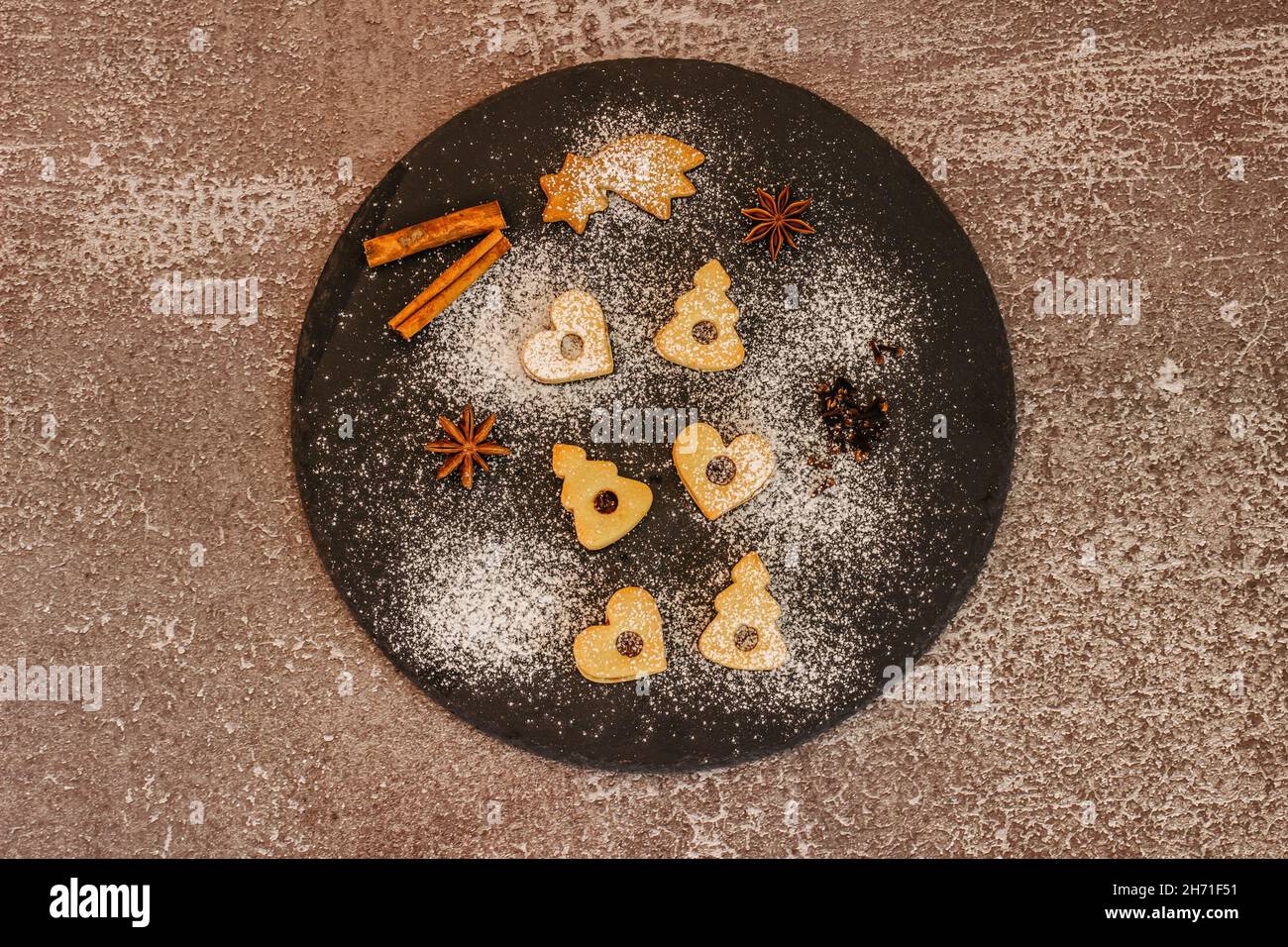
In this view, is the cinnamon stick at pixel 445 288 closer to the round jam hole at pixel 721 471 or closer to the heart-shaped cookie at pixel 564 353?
the heart-shaped cookie at pixel 564 353

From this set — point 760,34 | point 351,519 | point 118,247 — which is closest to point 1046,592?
point 760,34

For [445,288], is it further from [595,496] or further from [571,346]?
[595,496]

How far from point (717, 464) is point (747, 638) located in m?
0.31

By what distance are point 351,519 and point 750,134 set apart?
963 mm

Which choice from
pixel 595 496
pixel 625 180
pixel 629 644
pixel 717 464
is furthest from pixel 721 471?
pixel 625 180

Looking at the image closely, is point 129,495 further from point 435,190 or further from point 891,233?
point 891,233

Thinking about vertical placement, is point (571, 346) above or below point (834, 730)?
above

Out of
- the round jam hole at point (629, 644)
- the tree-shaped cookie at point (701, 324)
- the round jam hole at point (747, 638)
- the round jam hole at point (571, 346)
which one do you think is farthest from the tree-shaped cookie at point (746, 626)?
the round jam hole at point (571, 346)

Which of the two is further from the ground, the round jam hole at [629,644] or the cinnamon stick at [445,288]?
the cinnamon stick at [445,288]

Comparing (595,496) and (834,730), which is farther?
(834,730)

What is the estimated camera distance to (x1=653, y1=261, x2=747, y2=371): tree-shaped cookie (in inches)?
58.7

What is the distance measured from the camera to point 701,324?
4.92 ft

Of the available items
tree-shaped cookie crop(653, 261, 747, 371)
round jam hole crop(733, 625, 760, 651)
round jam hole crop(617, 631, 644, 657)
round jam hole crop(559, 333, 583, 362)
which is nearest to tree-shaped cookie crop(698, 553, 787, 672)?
round jam hole crop(733, 625, 760, 651)

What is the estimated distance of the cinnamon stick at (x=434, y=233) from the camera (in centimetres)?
148
